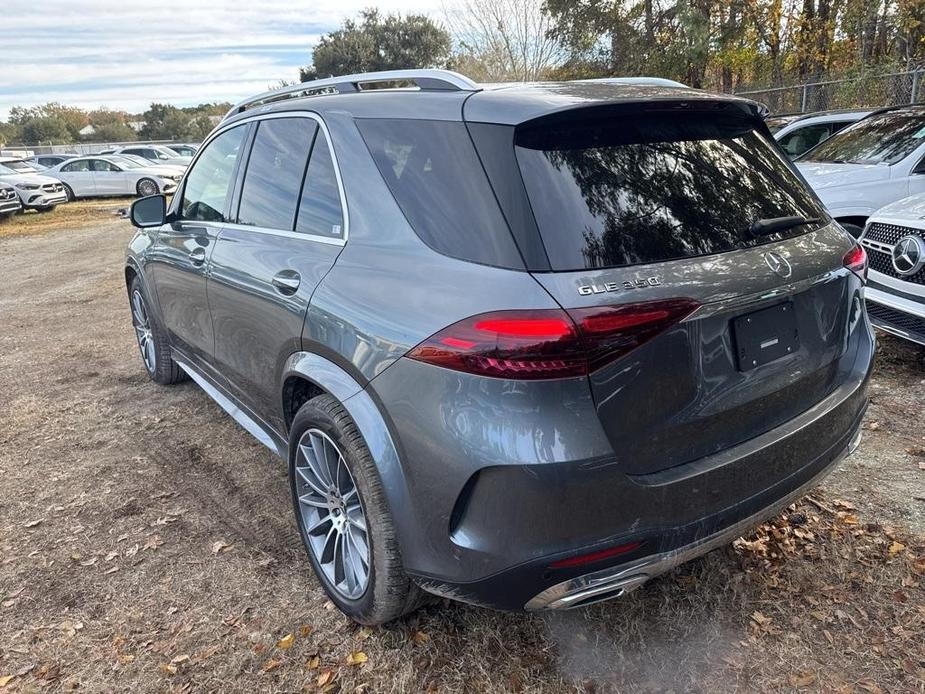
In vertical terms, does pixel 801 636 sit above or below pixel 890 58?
below

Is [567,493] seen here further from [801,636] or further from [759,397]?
[801,636]

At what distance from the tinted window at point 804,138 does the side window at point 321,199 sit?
8.86 meters

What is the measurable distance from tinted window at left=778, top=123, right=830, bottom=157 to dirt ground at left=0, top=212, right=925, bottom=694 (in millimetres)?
6911

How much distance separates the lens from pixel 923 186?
582 centimetres

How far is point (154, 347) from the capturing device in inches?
193

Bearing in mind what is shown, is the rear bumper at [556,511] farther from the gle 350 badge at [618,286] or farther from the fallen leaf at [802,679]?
the fallen leaf at [802,679]

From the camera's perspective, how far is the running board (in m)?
3.05

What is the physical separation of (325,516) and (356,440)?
0.60m

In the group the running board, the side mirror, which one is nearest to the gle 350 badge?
the running board

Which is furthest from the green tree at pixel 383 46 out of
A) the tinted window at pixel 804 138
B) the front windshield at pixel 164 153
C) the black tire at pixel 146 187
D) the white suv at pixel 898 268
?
the white suv at pixel 898 268

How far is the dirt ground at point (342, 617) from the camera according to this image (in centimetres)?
232

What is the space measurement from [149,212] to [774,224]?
11.7 ft

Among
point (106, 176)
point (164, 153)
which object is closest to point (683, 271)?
point (106, 176)

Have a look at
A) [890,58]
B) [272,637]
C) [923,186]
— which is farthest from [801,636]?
[890,58]
